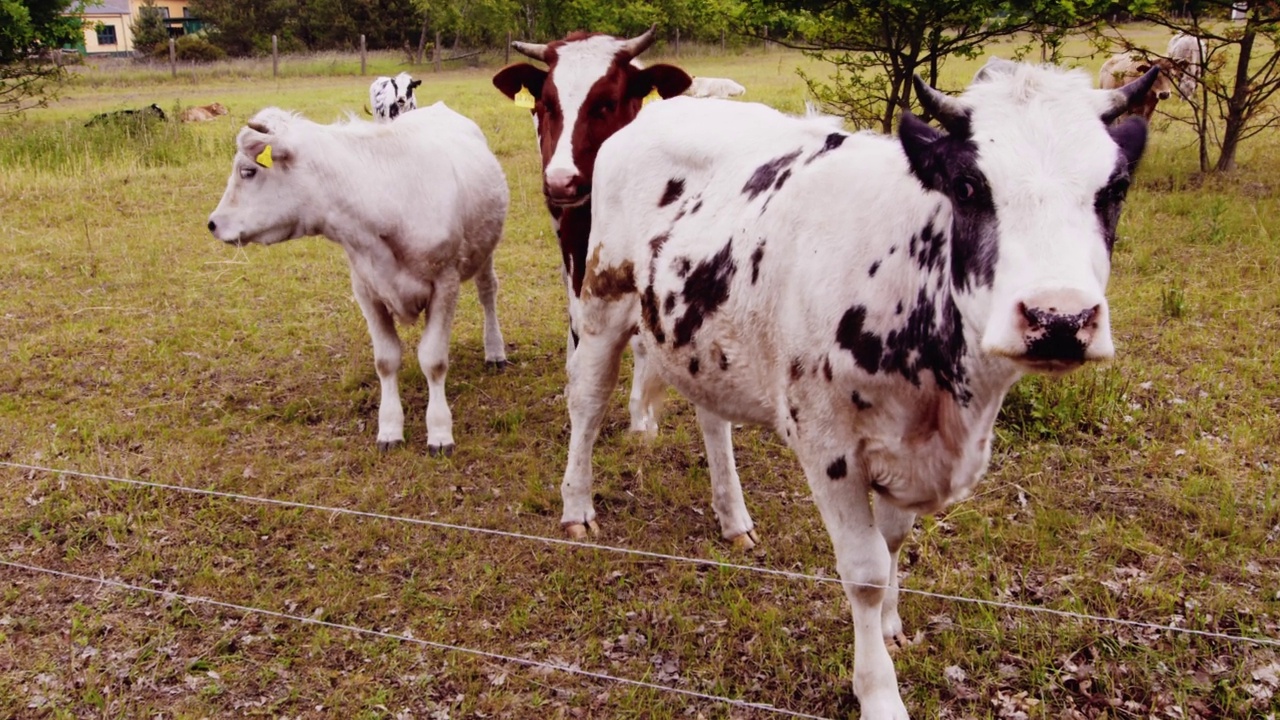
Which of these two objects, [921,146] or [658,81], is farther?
[658,81]

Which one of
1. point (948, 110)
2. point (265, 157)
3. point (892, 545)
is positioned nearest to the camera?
point (948, 110)

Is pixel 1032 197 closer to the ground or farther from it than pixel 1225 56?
closer to the ground

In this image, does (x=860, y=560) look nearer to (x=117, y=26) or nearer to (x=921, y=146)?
(x=921, y=146)

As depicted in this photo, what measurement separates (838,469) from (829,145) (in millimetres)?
1221

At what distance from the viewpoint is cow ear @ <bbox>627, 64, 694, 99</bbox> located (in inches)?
233

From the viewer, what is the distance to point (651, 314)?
376cm

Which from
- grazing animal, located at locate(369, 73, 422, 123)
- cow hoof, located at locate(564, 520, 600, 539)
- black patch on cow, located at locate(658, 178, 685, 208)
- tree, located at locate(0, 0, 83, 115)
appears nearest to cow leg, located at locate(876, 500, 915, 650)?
black patch on cow, located at locate(658, 178, 685, 208)

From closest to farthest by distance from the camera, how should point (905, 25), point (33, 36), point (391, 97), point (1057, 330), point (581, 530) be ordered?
1. point (1057, 330)
2. point (581, 530)
3. point (905, 25)
4. point (391, 97)
5. point (33, 36)

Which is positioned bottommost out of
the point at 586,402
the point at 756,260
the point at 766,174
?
the point at 586,402

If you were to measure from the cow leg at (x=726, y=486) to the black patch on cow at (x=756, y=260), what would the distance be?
4.60ft

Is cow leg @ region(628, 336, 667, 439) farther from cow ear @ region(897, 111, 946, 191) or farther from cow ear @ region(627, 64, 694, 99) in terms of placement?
cow ear @ region(897, 111, 946, 191)

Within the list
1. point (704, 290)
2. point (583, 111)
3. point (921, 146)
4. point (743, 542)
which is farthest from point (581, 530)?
point (921, 146)

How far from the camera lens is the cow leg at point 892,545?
336cm

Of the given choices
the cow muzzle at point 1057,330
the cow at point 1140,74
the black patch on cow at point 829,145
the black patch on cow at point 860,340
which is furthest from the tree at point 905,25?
the cow muzzle at point 1057,330
